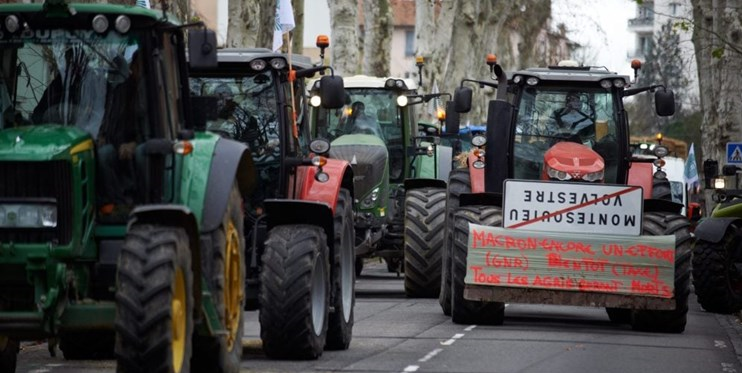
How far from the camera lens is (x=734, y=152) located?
3309 centimetres

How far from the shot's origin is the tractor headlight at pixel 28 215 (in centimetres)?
1143

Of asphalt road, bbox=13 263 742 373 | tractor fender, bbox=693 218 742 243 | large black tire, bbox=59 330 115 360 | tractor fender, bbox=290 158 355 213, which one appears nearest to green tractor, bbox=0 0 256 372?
large black tire, bbox=59 330 115 360

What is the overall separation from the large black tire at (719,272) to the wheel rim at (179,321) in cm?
1267

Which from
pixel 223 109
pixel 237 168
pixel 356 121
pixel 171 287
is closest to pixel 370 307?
pixel 356 121

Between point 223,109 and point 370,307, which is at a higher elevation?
point 223,109

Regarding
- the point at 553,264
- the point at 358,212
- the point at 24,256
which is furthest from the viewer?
the point at 358,212

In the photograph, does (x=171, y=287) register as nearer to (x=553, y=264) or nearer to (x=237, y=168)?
(x=237, y=168)

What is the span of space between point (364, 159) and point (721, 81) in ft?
49.7

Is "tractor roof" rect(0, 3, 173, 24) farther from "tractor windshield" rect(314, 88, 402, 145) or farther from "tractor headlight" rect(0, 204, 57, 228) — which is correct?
"tractor windshield" rect(314, 88, 402, 145)

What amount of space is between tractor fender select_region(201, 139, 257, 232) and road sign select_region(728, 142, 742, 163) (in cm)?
2126

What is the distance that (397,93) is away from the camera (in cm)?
2619

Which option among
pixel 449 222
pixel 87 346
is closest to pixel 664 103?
pixel 449 222

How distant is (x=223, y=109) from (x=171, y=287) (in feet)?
19.6

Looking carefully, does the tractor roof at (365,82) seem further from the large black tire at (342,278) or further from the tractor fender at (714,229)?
the large black tire at (342,278)
